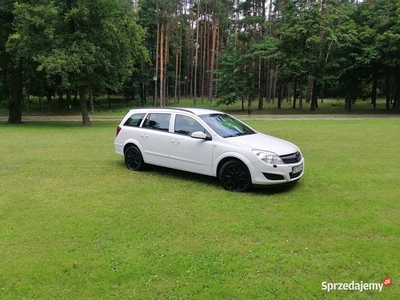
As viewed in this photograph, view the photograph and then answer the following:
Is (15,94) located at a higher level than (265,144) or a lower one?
higher

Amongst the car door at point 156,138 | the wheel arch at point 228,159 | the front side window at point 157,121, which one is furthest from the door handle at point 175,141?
the wheel arch at point 228,159

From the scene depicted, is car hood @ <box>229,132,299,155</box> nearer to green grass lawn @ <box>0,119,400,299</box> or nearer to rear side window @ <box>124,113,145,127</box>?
green grass lawn @ <box>0,119,400,299</box>

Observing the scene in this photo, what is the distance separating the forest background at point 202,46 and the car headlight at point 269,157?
51.7ft

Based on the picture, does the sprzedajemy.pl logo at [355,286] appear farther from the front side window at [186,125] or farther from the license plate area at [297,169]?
the front side window at [186,125]

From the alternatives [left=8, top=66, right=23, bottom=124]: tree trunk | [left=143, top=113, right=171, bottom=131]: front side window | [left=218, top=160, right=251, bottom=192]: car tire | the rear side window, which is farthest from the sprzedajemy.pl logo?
[left=8, top=66, right=23, bottom=124]: tree trunk

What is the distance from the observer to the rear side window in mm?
8422

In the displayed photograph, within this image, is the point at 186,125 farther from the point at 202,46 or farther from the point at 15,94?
the point at 202,46

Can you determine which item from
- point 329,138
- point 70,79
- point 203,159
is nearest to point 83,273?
point 203,159

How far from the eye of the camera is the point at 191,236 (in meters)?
4.51

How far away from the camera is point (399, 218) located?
5078 millimetres

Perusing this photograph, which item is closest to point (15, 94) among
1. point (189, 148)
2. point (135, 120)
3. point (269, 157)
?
point (135, 120)

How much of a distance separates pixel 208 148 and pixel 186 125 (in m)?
0.93

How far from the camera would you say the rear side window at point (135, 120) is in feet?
27.6

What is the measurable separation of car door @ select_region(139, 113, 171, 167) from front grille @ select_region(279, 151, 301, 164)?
2631mm
